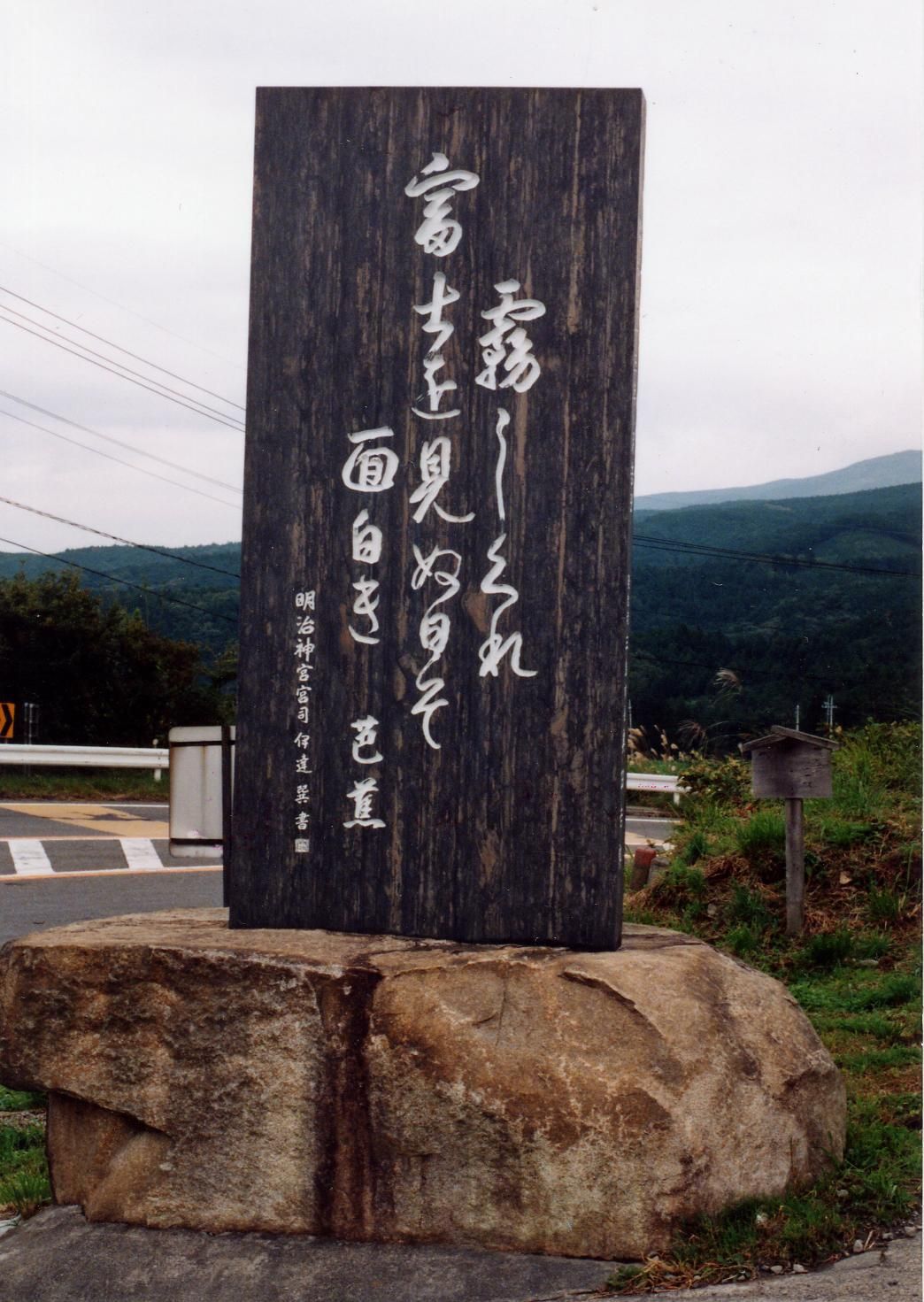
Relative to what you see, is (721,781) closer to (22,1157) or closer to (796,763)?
(796,763)

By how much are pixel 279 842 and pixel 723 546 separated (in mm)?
96647

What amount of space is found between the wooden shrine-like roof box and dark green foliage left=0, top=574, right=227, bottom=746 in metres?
13.9

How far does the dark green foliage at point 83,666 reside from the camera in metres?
19.6

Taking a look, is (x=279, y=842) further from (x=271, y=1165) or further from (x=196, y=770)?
(x=271, y=1165)

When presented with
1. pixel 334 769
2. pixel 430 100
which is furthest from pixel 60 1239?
pixel 430 100

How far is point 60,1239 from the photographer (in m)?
4.00

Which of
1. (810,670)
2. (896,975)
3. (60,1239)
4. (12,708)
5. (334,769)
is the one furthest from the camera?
(810,670)

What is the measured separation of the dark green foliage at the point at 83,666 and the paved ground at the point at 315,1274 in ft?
53.3

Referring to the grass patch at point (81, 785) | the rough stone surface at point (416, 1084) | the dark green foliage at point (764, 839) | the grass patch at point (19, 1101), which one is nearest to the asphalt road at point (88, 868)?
the grass patch at point (81, 785)

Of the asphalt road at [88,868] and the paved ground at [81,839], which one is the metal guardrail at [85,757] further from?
the asphalt road at [88,868]

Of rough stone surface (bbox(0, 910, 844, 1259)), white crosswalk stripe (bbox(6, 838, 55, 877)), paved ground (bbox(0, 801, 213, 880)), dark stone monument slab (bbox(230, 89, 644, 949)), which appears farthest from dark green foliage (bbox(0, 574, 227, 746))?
rough stone surface (bbox(0, 910, 844, 1259))

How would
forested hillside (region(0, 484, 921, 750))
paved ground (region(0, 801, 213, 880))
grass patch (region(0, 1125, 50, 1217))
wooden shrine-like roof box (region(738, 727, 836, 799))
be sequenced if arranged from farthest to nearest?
forested hillside (region(0, 484, 921, 750)) → paved ground (region(0, 801, 213, 880)) → wooden shrine-like roof box (region(738, 727, 836, 799)) → grass patch (region(0, 1125, 50, 1217))

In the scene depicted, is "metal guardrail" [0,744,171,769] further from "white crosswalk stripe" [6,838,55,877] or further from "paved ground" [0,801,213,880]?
"white crosswalk stripe" [6,838,55,877]

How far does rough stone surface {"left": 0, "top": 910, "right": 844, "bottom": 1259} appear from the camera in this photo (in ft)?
12.3
